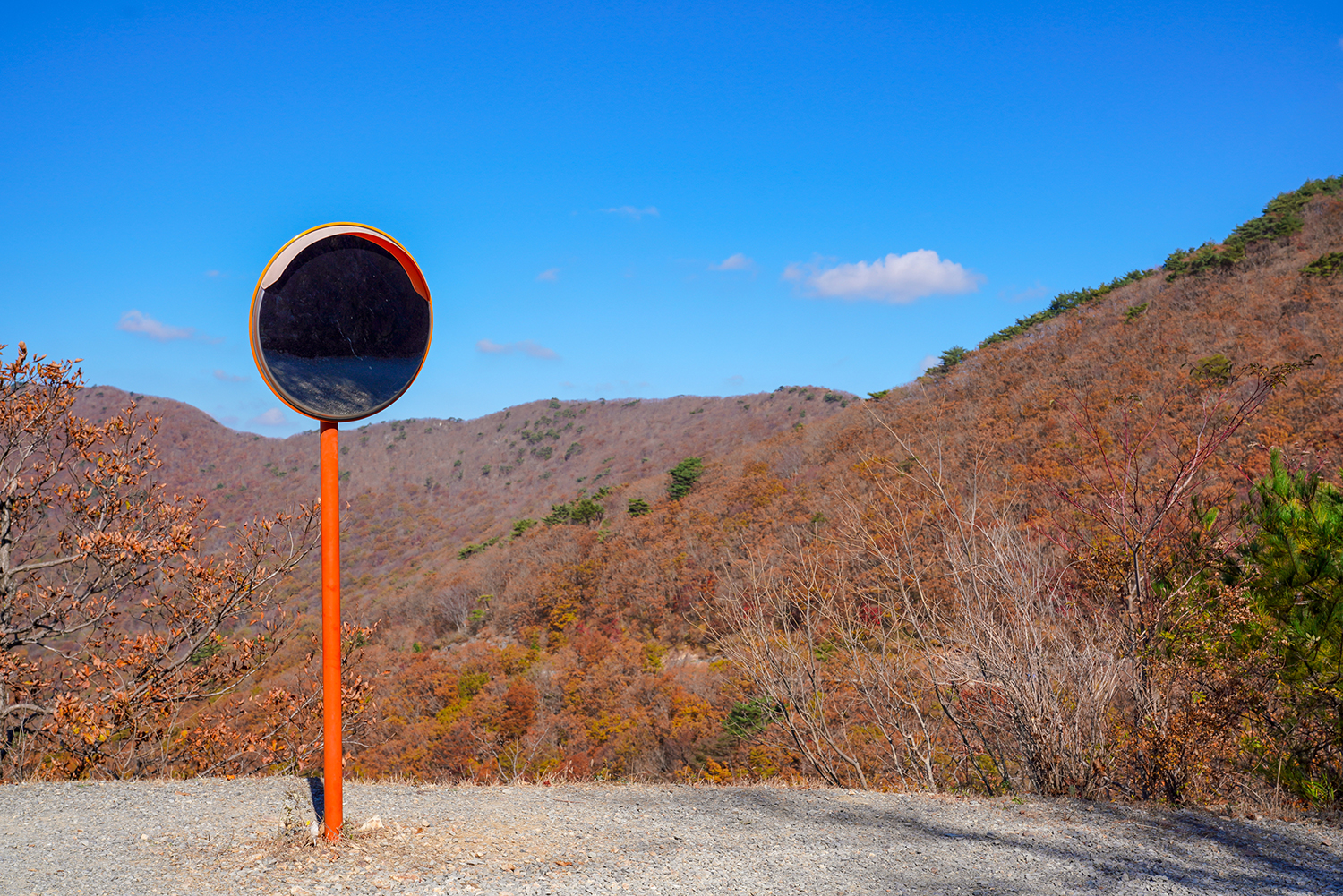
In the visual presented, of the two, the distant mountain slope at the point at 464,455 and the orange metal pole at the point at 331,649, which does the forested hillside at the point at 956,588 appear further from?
the orange metal pole at the point at 331,649

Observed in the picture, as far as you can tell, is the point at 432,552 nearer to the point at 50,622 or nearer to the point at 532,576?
the point at 532,576

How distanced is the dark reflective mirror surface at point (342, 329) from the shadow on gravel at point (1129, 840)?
3.07 meters

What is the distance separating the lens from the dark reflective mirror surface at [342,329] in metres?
3.36

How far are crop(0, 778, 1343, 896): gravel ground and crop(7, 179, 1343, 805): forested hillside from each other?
3.25 ft

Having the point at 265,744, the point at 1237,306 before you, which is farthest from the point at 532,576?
the point at 1237,306

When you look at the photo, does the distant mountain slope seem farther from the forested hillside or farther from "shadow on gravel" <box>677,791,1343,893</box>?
"shadow on gravel" <box>677,791,1343,893</box>

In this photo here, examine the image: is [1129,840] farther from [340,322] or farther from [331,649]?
[340,322]

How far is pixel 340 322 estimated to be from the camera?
3.51 meters

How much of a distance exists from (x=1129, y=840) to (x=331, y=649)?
13.2 feet

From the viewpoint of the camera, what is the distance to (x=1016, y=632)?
5461 millimetres

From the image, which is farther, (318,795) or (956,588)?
(956,588)

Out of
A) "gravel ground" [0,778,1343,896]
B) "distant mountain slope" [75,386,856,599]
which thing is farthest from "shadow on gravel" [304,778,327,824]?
"distant mountain slope" [75,386,856,599]

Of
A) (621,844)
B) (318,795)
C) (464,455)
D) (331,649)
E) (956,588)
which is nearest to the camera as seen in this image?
(331,649)

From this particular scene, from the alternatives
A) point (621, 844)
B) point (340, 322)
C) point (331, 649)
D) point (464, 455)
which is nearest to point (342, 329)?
point (340, 322)
